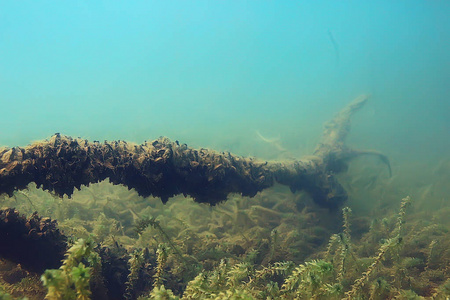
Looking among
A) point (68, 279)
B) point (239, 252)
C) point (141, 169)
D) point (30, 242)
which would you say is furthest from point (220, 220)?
point (68, 279)

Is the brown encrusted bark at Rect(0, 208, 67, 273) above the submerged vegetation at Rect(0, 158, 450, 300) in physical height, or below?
above

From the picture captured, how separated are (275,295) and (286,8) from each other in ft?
609

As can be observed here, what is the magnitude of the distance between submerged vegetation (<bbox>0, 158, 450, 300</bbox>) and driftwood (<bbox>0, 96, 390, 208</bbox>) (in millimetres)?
642

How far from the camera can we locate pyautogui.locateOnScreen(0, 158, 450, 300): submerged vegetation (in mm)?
2004

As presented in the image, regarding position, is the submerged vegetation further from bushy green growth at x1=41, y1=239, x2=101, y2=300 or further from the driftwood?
the driftwood

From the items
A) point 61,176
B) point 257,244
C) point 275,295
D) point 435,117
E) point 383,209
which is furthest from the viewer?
point 435,117

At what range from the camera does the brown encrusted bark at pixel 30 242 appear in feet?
9.39

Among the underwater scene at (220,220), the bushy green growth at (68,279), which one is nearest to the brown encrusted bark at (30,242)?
the underwater scene at (220,220)

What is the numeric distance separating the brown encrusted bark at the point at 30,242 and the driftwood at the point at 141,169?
18.8 inches

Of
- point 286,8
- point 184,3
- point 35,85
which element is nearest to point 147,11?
point 184,3

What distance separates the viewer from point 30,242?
2.97 m

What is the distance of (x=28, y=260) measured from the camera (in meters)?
2.97

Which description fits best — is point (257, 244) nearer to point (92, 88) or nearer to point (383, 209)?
point (383, 209)

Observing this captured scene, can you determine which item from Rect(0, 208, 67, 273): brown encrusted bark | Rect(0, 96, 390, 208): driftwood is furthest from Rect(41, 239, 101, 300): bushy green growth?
Rect(0, 208, 67, 273): brown encrusted bark
